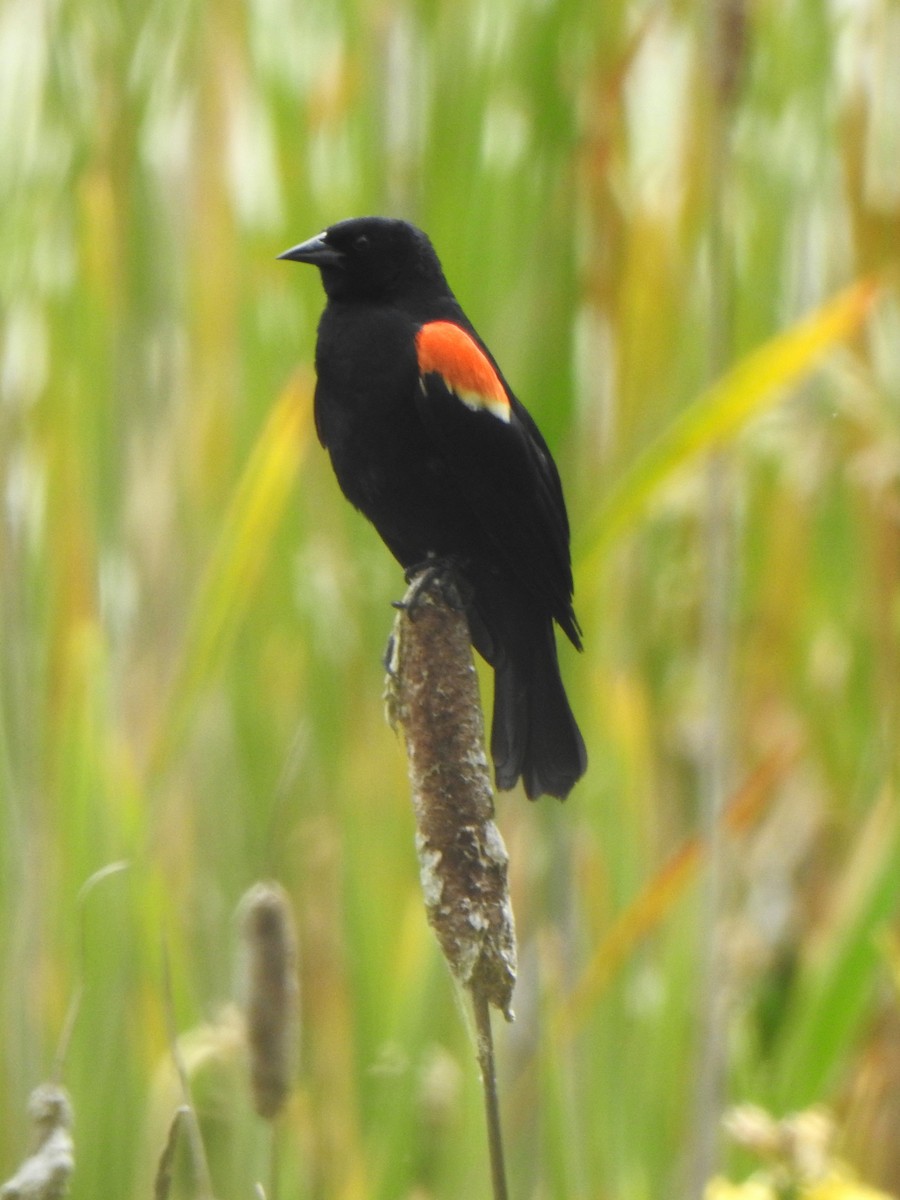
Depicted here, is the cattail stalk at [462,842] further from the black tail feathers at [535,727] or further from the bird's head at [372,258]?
the bird's head at [372,258]

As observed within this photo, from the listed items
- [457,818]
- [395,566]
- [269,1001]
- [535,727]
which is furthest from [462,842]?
[395,566]

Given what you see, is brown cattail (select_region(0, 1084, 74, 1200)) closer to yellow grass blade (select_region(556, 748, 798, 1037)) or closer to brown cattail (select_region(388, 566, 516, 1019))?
brown cattail (select_region(388, 566, 516, 1019))

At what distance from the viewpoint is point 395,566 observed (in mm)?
1050

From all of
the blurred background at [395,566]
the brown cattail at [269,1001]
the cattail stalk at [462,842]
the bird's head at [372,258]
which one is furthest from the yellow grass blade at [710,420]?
the brown cattail at [269,1001]

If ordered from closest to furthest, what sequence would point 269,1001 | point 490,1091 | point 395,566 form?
point 490,1091, point 269,1001, point 395,566

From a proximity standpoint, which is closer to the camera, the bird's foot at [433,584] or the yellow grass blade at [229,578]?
the bird's foot at [433,584]

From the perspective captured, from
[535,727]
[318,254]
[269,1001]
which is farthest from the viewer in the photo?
[318,254]

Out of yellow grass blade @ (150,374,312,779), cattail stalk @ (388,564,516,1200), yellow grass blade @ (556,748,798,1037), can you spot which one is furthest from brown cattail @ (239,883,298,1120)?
yellow grass blade @ (556,748,798,1037)

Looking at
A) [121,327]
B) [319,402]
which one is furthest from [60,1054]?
[121,327]

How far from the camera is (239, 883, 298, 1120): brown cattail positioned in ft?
1.94

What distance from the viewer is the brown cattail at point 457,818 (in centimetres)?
52

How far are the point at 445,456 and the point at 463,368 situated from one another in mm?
54

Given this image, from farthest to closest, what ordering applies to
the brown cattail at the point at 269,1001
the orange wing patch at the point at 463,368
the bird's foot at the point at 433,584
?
the orange wing patch at the point at 463,368 → the bird's foot at the point at 433,584 → the brown cattail at the point at 269,1001

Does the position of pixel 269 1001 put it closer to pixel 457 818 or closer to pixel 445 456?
pixel 457 818
